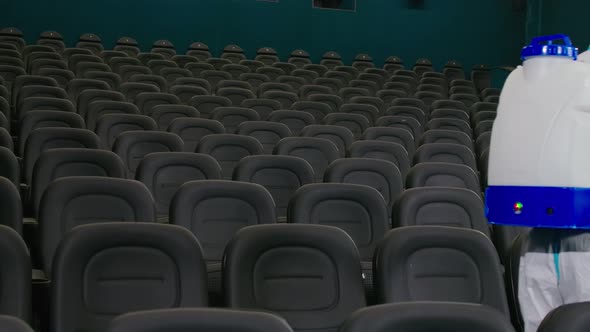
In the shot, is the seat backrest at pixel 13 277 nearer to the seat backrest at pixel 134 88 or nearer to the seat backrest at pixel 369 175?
the seat backrest at pixel 369 175

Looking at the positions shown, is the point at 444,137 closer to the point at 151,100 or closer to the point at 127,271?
the point at 151,100

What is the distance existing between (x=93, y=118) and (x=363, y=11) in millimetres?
6530

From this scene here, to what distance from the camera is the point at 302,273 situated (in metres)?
2.61

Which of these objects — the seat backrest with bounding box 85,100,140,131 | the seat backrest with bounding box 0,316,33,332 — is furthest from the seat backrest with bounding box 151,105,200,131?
the seat backrest with bounding box 0,316,33,332

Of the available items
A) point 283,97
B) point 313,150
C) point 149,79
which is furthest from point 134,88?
point 313,150

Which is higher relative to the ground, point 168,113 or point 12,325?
point 12,325

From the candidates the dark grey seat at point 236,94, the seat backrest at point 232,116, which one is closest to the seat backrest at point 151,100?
the seat backrest at point 232,116

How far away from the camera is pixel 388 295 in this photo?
8.41ft

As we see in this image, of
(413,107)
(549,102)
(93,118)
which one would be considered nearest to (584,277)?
(549,102)

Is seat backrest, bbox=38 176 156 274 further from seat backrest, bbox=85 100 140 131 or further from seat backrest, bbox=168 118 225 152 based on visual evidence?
seat backrest, bbox=85 100 140 131

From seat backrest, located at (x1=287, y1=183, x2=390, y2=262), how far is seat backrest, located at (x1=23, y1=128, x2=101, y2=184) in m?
1.39

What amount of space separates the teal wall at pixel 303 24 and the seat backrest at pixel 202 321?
8992mm

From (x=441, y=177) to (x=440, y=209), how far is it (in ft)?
2.41

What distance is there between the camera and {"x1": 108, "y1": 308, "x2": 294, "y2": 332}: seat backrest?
1.52 m
